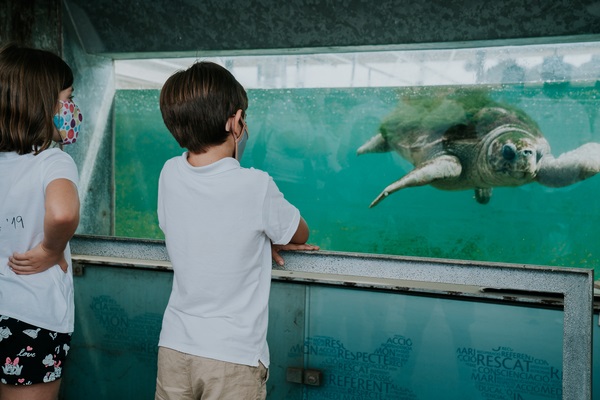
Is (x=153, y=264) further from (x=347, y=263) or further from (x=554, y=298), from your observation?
(x=554, y=298)

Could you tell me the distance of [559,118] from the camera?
9.46 meters

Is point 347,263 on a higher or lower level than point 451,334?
higher

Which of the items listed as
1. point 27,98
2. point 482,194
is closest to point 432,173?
point 482,194

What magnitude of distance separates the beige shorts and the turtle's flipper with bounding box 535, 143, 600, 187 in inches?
220

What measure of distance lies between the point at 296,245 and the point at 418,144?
535 centimetres

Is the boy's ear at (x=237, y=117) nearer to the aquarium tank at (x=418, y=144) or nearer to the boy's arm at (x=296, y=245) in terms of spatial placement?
the boy's arm at (x=296, y=245)

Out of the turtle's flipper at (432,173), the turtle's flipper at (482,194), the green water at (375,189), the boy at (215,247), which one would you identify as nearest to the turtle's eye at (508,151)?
the turtle's flipper at (432,173)

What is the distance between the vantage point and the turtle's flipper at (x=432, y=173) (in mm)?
5977

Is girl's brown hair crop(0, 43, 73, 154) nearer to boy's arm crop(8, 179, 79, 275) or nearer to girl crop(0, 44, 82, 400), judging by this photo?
girl crop(0, 44, 82, 400)

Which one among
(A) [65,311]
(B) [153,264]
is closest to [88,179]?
(B) [153,264]

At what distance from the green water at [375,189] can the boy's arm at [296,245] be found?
5855 millimetres

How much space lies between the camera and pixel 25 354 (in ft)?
4.52

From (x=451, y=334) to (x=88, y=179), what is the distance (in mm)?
3585

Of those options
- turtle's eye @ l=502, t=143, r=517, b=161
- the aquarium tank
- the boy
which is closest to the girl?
the boy
